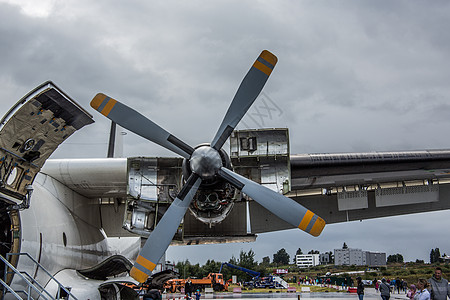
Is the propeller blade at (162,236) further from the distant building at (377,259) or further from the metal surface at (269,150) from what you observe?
the distant building at (377,259)

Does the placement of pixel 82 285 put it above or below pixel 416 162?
below

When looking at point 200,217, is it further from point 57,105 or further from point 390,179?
point 390,179

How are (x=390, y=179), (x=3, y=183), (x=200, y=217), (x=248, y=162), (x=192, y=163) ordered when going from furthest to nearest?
(x=390, y=179), (x=248, y=162), (x=200, y=217), (x=192, y=163), (x=3, y=183)

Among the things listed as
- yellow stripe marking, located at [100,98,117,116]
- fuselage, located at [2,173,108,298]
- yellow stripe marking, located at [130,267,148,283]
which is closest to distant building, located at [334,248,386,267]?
fuselage, located at [2,173,108,298]

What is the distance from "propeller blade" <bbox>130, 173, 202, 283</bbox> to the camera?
9867mm

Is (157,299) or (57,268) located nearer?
(57,268)

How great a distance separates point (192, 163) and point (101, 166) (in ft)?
12.2

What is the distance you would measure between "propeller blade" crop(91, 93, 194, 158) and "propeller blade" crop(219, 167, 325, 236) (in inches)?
52.2

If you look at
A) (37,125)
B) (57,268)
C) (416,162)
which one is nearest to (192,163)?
(37,125)

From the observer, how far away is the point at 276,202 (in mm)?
10375

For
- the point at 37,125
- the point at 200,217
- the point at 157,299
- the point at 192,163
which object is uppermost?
the point at 37,125

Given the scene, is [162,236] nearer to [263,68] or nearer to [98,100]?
[98,100]

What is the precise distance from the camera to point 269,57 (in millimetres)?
10523

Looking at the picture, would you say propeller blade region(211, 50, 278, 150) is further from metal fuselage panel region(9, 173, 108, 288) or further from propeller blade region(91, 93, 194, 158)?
metal fuselage panel region(9, 173, 108, 288)
